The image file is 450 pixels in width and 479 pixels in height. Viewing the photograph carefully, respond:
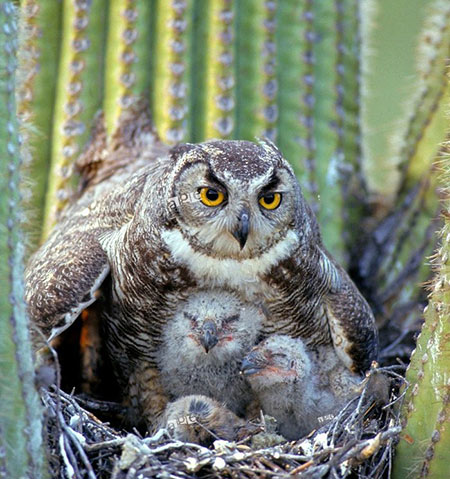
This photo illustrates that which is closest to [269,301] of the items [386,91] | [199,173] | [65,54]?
[199,173]

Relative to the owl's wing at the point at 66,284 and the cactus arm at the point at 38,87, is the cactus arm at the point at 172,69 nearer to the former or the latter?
the cactus arm at the point at 38,87

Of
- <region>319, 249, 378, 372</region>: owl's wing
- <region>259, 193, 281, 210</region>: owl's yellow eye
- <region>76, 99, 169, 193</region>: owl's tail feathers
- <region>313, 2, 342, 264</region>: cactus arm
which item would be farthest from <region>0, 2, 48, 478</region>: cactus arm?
<region>313, 2, 342, 264</region>: cactus arm

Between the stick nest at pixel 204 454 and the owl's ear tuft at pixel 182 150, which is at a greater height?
the owl's ear tuft at pixel 182 150

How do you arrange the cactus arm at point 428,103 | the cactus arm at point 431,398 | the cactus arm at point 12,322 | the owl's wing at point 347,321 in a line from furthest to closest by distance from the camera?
the cactus arm at point 428,103, the owl's wing at point 347,321, the cactus arm at point 431,398, the cactus arm at point 12,322

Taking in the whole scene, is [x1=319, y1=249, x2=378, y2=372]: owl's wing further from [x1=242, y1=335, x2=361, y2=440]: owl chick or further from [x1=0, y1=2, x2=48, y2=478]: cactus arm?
[x1=0, y1=2, x2=48, y2=478]: cactus arm

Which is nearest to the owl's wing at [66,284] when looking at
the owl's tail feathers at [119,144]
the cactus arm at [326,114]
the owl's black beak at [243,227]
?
the owl's black beak at [243,227]

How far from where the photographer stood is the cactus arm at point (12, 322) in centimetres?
256

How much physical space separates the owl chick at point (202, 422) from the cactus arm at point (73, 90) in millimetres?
1514

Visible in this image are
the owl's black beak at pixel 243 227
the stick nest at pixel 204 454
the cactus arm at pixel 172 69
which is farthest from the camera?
the cactus arm at pixel 172 69

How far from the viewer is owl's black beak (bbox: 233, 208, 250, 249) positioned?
343 cm

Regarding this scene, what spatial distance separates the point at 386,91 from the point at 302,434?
8.22 meters

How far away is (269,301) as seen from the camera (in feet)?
12.1

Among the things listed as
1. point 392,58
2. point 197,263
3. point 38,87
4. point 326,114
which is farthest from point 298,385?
point 392,58

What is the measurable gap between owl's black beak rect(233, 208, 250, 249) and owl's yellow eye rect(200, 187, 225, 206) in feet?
0.37
